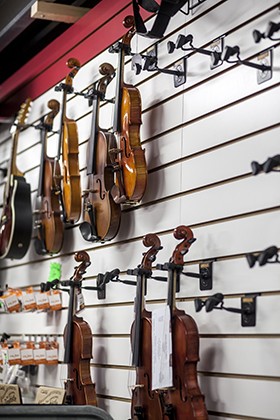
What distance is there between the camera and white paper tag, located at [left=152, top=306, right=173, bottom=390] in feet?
11.3

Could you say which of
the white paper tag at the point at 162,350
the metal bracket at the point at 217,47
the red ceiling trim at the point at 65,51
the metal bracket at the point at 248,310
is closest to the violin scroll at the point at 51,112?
the red ceiling trim at the point at 65,51

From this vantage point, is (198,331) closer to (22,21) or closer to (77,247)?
(77,247)

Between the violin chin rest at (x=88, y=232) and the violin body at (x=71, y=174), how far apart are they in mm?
177

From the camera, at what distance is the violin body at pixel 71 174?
4703 mm

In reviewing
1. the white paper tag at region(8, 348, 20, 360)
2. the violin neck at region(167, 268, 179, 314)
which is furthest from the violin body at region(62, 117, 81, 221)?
the violin neck at region(167, 268, 179, 314)

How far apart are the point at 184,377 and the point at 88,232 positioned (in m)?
1.32

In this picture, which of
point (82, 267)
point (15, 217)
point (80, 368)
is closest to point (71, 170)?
point (82, 267)

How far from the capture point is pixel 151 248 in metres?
3.83

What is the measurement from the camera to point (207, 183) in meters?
3.73

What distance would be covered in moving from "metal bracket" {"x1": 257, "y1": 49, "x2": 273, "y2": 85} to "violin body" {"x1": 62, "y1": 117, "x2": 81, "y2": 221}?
61.8 inches

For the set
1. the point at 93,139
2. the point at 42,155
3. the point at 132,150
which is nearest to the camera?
the point at 132,150

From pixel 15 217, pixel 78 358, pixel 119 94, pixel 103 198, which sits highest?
pixel 119 94

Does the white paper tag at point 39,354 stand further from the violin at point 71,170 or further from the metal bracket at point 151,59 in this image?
the metal bracket at point 151,59

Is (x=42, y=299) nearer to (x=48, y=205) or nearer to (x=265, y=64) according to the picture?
(x=48, y=205)
